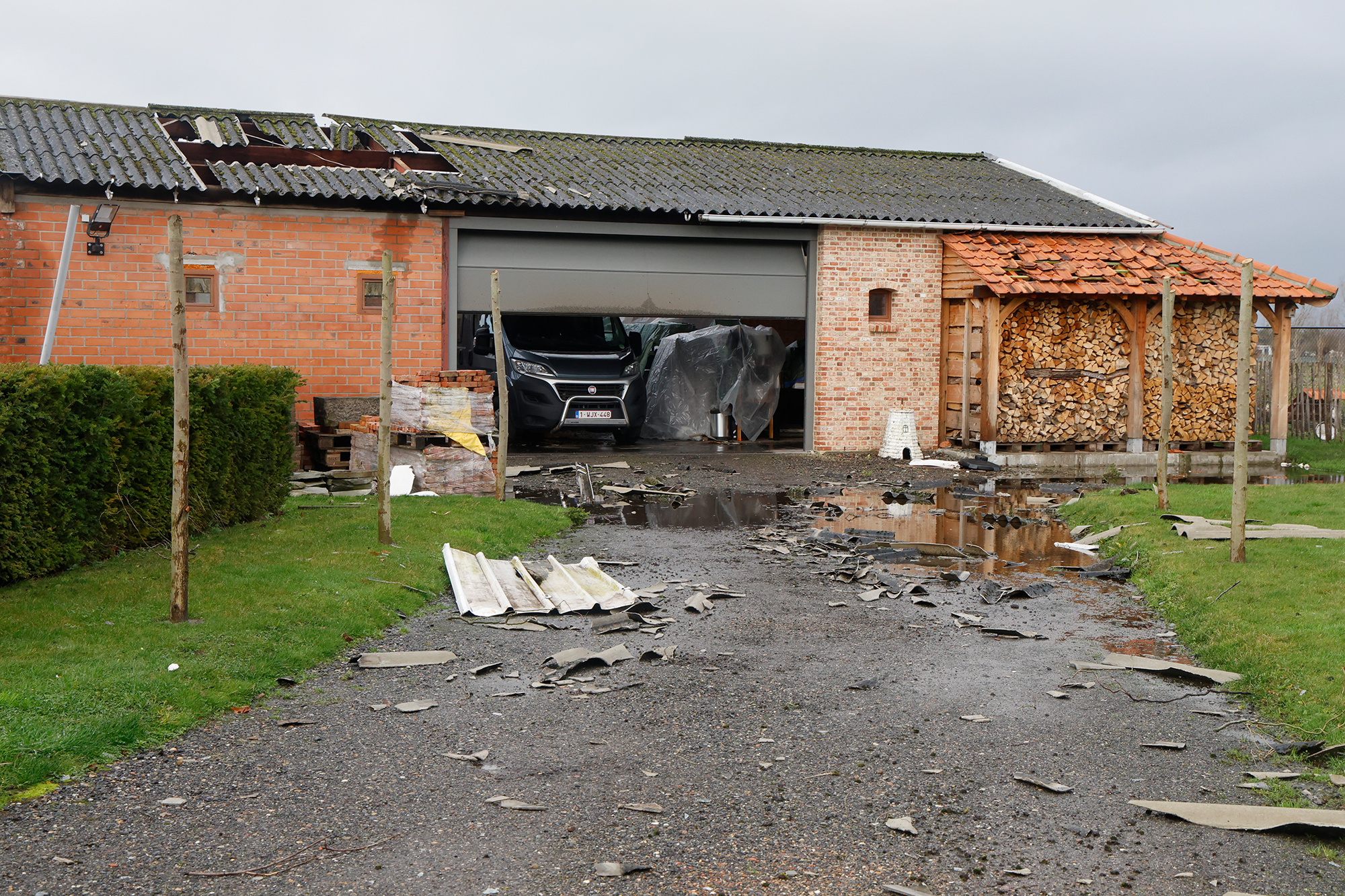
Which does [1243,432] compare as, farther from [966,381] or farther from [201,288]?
[201,288]

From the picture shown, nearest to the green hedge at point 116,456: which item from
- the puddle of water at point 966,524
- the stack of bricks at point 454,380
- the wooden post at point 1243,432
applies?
the stack of bricks at point 454,380

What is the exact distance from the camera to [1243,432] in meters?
8.59

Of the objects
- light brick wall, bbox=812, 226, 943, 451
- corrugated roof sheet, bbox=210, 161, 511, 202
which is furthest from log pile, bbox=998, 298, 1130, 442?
corrugated roof sheet, bbox=210, 161, 511, 202

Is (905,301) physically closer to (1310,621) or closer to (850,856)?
(1310,621)

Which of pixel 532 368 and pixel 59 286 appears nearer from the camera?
pixel 59 286

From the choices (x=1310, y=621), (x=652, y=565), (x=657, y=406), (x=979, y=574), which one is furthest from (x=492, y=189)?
(x=1310, y=621)

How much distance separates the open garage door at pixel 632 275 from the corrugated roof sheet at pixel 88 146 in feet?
13.6

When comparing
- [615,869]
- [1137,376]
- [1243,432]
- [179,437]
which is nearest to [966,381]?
[1137,376]

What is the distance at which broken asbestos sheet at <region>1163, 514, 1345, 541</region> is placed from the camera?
9578mm

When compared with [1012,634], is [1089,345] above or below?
above

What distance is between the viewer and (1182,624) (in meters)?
7.28

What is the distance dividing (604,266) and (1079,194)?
991cm

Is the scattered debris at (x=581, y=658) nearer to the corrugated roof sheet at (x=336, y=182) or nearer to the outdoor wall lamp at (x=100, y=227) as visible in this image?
the corrugated roof sheet at (x=336, y=182)

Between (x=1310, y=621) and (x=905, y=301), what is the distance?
12.8m
